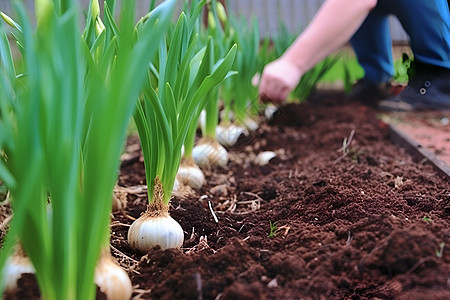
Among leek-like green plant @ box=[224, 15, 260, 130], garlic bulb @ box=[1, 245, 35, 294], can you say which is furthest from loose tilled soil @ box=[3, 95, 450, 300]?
leek-like green plant @ box=[224, 15, 260, 130]

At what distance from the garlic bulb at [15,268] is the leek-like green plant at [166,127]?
0.28m

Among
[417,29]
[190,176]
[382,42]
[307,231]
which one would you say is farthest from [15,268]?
[382,42]

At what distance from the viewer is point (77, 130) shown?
86 cm

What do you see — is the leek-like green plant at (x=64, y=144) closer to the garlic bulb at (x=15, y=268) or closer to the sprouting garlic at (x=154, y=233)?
the garlic bulb at (x=15, y=268)

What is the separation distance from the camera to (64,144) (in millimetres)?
745

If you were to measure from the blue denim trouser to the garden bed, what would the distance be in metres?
0.42

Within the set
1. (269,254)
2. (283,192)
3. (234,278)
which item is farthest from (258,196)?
(234,278)

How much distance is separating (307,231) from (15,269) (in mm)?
594

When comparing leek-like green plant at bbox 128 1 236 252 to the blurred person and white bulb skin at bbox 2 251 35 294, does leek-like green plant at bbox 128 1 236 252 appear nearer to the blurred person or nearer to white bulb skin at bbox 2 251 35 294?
white bulb skin at bbox 2 251 35 294

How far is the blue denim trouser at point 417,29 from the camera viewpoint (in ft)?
6.56

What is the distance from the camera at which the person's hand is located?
6.43ft

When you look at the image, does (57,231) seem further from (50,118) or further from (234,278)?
(234,278)

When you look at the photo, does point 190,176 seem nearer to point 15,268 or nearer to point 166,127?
point 166,127

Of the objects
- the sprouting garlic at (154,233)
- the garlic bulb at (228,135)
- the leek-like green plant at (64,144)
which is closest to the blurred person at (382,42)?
the garlic bulb at (228,135)
